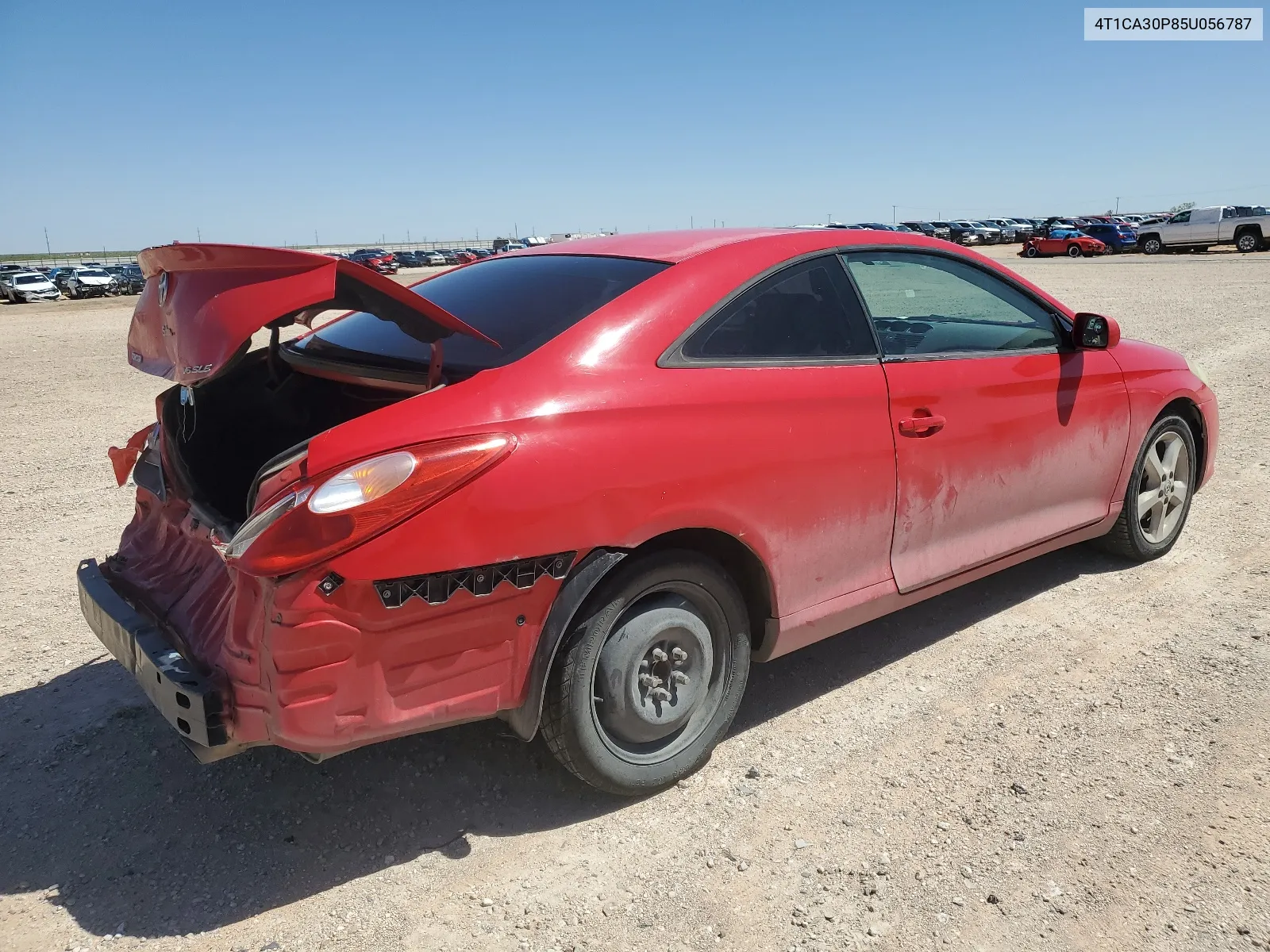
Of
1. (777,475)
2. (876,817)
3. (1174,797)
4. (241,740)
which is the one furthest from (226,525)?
(1174,797)

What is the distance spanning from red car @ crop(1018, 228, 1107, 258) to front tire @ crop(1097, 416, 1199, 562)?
41842mm

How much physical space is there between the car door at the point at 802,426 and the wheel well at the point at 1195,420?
216 cm

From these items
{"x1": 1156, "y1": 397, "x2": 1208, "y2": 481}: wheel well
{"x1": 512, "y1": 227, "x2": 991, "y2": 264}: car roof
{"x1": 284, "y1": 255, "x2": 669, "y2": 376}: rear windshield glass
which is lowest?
{"x1": 1156, "y1": 397, "x2": 1208, "y2": 481}: wheel well

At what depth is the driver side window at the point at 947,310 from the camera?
11.6 feet

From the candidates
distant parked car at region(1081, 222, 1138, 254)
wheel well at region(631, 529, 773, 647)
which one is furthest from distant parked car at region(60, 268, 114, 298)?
wheel well at region(631, 529, 773, 647)

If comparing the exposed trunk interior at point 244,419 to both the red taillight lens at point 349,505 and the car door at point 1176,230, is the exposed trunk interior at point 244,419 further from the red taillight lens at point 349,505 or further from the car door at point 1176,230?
the car door at point 1176,230

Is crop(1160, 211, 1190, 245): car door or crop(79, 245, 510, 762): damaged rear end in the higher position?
crop(1160, 211, 1190, 245): car door

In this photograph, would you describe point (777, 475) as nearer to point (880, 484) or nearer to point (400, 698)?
point (880, 484)

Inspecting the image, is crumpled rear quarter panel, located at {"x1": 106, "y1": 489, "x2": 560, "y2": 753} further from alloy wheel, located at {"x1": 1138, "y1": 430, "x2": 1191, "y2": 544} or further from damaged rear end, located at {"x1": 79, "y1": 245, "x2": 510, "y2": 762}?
alloy wheel, located at {"x1": 1138, "y1": 430, "x2": 1191, "y2": 544}

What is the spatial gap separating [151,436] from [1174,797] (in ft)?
11.5

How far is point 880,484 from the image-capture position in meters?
3.29

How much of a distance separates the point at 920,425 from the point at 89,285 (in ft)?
149

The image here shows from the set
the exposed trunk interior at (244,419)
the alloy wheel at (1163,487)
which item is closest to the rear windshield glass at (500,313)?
the exposed trunk interior at (244,419)

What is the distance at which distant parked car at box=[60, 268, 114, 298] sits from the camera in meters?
41.0
